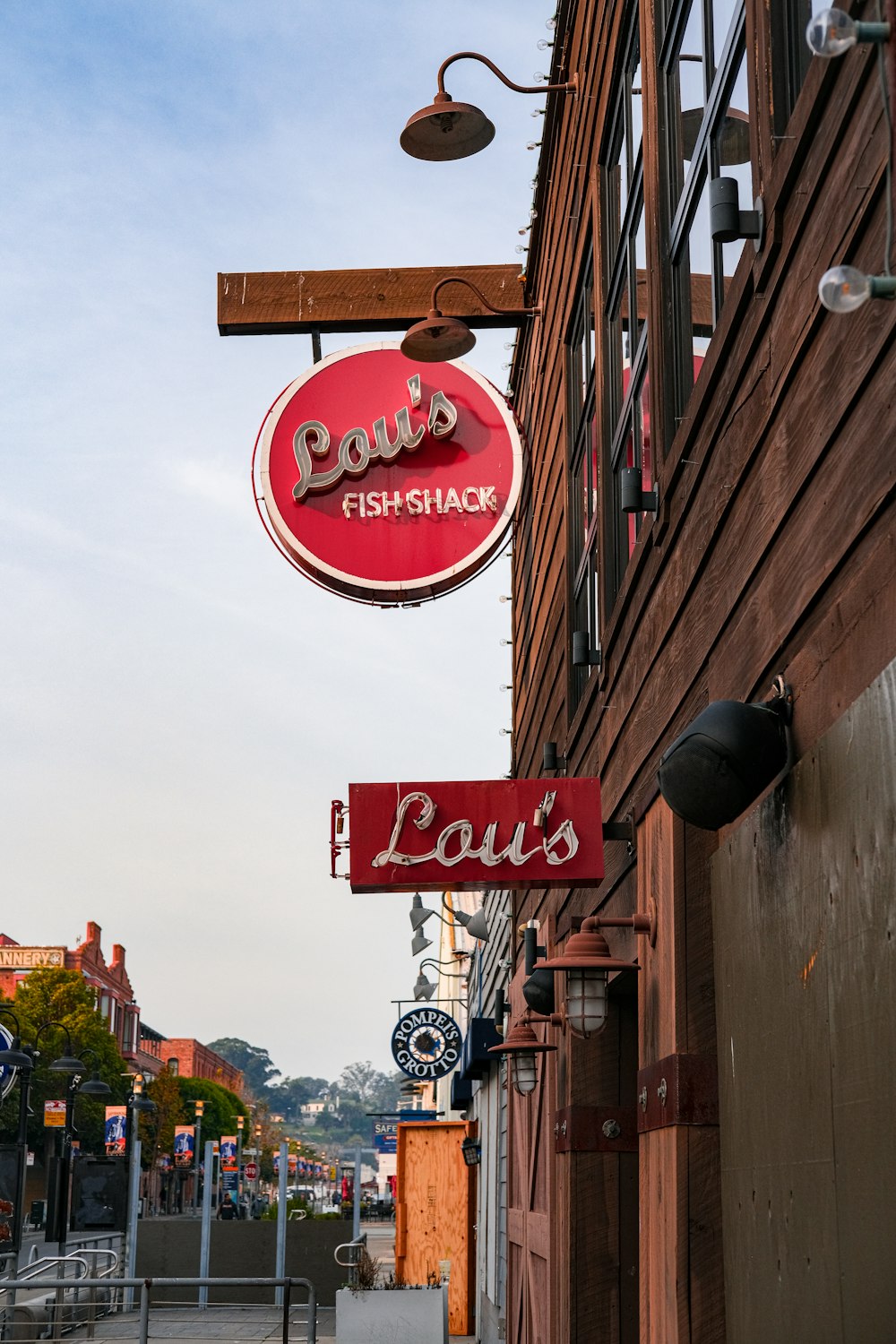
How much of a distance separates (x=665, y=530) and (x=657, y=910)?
1441 mm

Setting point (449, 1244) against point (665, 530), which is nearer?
point (665, 530)

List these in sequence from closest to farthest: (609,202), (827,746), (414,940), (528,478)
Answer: (827,746) → (609,202) → (528,478) → (414,940)

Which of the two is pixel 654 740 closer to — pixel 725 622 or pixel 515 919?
pixel 725 622

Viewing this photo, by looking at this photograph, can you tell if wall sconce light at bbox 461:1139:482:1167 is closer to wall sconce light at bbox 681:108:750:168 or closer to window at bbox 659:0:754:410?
window at bbox 659:0:754:410

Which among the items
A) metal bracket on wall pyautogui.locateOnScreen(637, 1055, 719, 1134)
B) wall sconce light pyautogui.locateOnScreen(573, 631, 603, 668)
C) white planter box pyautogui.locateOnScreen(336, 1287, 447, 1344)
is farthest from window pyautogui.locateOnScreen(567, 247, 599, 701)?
white planter box pyautogui.locateOnScreen(336, 1287, 447, 1344)

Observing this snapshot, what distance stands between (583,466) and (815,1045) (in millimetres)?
6668

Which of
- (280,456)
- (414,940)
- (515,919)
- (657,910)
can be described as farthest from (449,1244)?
(657,910)

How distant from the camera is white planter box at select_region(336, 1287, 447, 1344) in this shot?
563 inches

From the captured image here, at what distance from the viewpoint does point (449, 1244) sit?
20.8m

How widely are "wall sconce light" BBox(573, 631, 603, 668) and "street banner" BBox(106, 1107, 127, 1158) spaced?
1330 inches

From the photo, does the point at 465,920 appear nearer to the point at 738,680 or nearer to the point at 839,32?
the point at 738,680

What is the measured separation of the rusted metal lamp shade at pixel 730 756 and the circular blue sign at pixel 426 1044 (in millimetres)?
22848

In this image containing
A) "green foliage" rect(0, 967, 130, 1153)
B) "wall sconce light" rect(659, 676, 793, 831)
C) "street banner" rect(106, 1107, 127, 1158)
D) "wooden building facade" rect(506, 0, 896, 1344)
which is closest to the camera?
"wooden building facade" rect(506, 0, 896, 1344)

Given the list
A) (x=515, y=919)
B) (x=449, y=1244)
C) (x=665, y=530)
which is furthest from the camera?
(x=449, y=1244)
